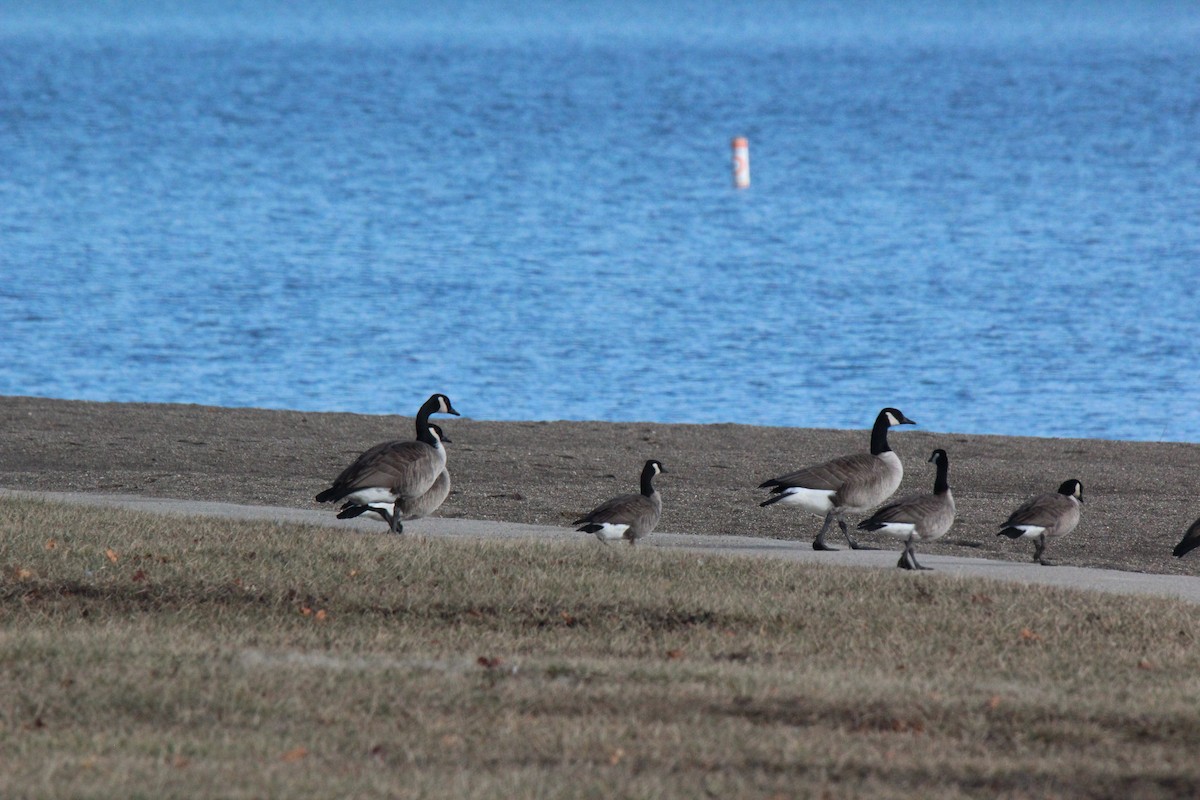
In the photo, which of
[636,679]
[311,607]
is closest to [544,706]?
[636,679]

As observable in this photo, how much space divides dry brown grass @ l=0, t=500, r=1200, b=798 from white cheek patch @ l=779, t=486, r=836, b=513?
55.8 inches

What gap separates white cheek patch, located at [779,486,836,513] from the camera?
14.7 meters

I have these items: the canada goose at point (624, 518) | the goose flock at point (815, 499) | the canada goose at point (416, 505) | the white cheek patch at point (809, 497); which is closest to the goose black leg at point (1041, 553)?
the goose flock at point (815, 499)

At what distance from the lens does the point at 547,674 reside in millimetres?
9977

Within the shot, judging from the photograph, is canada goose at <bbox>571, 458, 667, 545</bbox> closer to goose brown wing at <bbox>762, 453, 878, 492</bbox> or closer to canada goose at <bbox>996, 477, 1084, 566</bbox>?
goose brown wing at <bbox>762, 453, 878, 492</bbox>

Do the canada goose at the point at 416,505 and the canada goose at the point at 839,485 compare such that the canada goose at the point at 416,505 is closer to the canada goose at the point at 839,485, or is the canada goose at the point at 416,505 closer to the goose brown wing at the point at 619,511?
the goose brown wing at the point at 619,511

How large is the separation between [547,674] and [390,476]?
4500mm

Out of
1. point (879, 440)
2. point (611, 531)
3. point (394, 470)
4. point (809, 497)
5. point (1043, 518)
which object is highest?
point (879, 440)

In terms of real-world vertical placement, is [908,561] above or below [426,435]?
below

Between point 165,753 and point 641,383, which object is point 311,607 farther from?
point 641,383

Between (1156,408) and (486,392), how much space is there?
11.4 metres

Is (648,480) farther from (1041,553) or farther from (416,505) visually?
(1041,553)

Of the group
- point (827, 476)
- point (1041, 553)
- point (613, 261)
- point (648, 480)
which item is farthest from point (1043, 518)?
point (613, 261)

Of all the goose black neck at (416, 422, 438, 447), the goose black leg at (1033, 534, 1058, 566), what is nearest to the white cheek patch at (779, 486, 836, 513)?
the goose black leg at (1033, 534, 1058, 566)
